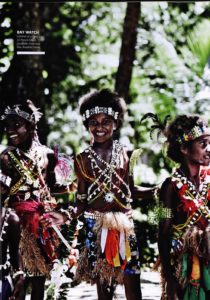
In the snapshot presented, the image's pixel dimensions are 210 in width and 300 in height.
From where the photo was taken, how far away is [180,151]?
432 cm

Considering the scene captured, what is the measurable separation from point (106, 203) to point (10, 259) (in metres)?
0.81

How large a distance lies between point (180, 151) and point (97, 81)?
4.56 metres

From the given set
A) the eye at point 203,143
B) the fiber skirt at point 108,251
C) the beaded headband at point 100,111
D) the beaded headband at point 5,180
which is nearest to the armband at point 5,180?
the beaded headband at point 5,180

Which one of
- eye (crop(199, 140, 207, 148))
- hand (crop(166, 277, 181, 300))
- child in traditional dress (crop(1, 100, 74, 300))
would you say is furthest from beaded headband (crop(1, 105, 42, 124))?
hand (crop(166, 277, 181, 300))

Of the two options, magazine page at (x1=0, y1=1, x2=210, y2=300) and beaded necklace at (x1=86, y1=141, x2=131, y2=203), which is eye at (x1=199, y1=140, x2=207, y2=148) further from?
beaded necklace at (x1=86, y1=141, x2=131, y2=203)

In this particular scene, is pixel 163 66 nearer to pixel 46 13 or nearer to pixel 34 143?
pixel 46 13

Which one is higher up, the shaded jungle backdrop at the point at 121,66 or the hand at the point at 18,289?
the shaded jungle backdrop at the point at 121,66

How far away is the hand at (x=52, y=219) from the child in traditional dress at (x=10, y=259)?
2.00ft

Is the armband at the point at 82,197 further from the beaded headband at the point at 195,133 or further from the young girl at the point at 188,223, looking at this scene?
the beaded headband at the point at 195,133

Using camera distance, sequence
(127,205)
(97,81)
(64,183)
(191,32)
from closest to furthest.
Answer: (127,205) → (64,183) → (191,32) → (97,81)

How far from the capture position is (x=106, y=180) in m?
4.62

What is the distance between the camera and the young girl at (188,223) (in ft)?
13.5

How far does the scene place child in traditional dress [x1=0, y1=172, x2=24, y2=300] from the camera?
161 inches

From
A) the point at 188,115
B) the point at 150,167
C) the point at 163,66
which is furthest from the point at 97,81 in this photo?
the point at 188,115
